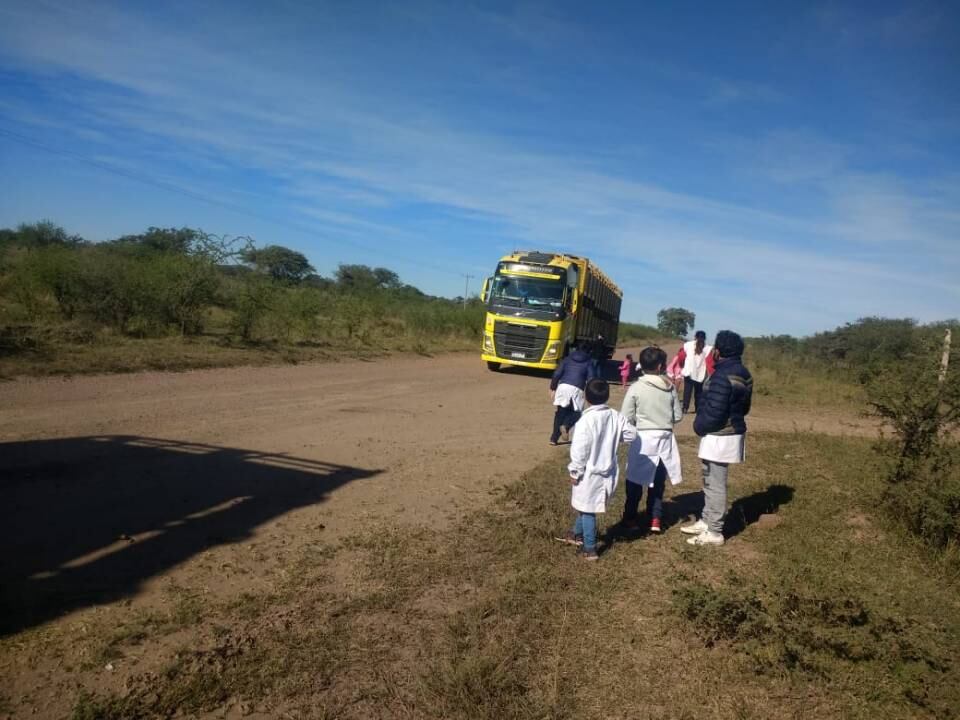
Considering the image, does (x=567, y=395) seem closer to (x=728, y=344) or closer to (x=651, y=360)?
(x=651, y=360)

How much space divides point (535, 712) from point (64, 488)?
472 centimetres

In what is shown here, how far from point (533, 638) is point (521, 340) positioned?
49.0 ft

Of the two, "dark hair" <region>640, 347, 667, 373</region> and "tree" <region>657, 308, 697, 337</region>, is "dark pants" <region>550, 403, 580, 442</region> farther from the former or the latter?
"tree" <region>657, 308, 697, 337</region>

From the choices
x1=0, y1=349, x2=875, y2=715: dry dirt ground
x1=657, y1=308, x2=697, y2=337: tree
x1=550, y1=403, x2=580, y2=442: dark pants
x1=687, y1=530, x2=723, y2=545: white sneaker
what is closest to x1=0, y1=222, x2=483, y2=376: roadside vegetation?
x1=0, y1=349, x2=875, y2=715: dry dirt ground

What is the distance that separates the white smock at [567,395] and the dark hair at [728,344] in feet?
10.6

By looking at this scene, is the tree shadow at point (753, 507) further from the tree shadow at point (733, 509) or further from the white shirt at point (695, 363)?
the white shirt at point (695, 363)

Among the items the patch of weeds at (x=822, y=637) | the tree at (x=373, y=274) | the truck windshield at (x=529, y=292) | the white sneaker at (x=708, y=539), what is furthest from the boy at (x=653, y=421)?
the tree at (x=373, y=274)

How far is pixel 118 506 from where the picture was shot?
5.31 metres

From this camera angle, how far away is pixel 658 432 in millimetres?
5762

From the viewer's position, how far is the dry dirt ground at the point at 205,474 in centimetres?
421

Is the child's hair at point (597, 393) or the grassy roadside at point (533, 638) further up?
the child's hair at point (597, 393)

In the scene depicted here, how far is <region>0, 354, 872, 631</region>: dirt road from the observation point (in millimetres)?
4328

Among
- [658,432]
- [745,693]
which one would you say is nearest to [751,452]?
[658,432]

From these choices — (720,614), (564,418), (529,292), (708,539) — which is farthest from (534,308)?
(720,614)
